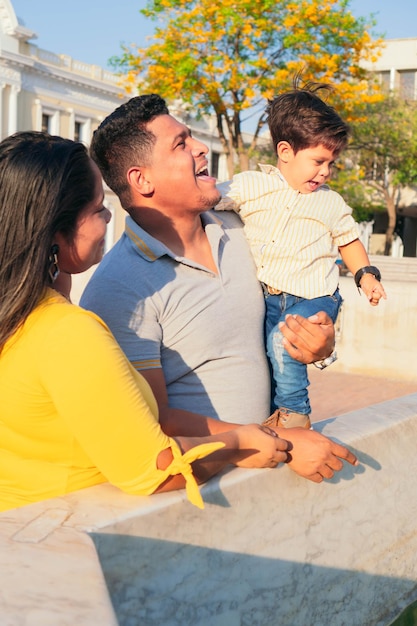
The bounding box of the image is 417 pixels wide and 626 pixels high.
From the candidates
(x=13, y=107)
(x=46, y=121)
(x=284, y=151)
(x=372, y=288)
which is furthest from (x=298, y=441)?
(x=46, y=121)

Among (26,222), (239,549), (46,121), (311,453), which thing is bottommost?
(239,549)

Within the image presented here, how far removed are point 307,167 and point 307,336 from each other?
83 cm

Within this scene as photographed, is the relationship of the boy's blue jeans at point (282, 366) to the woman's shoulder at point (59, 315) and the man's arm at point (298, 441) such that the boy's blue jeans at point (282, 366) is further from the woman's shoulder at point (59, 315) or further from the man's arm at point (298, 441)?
the woman's shoulder at point (59, 315)

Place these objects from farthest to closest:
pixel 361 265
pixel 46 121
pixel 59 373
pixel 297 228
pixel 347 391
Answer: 1. pixel 46 121
2. pixel 347 391
3. pixel 361 265
4. pixel 297 228
5. pixel 59 373

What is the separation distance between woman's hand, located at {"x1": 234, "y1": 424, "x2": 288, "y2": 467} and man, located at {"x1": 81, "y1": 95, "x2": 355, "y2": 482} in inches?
4.8

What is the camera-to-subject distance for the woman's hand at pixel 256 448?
253cm

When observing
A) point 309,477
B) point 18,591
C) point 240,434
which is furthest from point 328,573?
point 18,591

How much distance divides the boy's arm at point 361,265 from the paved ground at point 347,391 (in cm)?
612

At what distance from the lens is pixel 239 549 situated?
2.48 metres

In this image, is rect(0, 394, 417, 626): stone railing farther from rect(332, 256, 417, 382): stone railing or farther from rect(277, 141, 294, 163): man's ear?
rect(332, 256, 417, 382): stone railing

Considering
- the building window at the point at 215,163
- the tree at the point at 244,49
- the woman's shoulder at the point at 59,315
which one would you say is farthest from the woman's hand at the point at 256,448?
the building window at the point at 215,163

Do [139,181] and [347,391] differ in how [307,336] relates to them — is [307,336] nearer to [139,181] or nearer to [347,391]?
[139,181]

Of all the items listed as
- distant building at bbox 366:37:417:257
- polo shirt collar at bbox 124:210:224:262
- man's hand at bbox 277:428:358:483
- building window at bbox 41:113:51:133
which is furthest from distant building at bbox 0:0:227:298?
man's hand at bbox 277:428:358:483

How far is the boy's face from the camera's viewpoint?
3.71m
